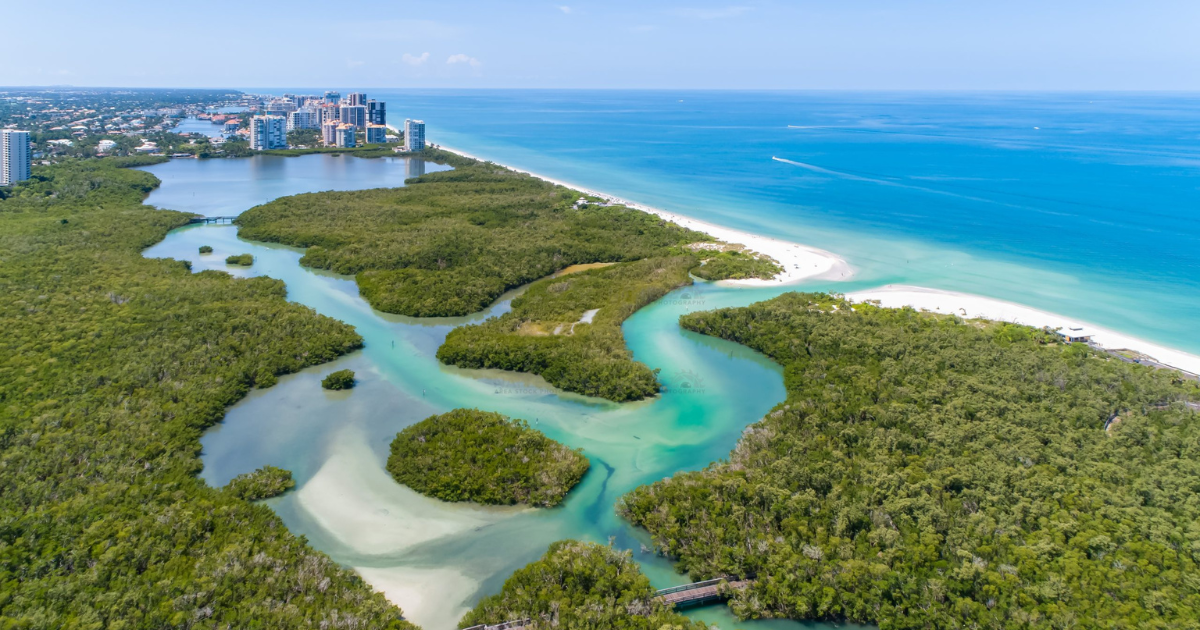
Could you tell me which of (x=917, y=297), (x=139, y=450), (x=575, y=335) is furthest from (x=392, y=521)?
(x=917, y=297)

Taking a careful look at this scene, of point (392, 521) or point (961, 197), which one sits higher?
point (961, 197)

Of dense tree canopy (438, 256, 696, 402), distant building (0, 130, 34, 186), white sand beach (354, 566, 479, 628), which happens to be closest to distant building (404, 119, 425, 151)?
distant building (0, 130, 34, 186)

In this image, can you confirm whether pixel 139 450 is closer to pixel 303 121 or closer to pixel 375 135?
pixel 375 135

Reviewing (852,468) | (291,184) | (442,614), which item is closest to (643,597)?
(442,614)

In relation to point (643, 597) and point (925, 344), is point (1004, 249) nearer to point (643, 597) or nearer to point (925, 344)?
point (925, 344)

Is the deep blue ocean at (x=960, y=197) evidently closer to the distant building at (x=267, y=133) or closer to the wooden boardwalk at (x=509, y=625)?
the distant building at (x=267, y=133)

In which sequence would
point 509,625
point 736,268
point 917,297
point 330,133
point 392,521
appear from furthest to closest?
point 330,133 → point 736,268 → point 917,297 → point 392,521 → point 509,625
